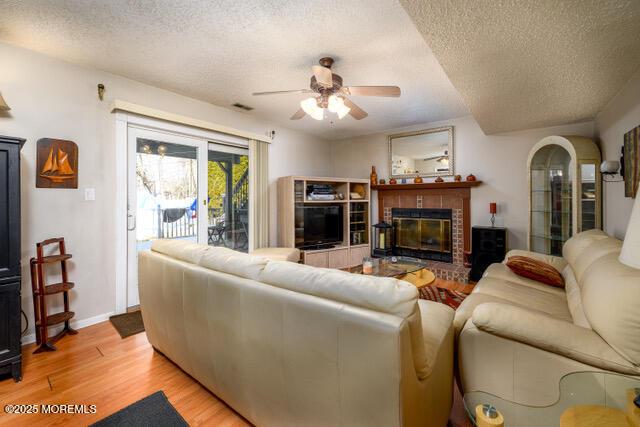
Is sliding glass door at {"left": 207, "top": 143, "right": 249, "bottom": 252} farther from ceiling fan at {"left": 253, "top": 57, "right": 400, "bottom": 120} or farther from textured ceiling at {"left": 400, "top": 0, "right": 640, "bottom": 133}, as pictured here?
textured ceiling at {"left": 400, "top": 0, "right": 640, "bottom": 133}

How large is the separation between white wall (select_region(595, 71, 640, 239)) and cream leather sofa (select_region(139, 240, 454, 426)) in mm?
2271

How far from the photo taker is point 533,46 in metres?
1.66

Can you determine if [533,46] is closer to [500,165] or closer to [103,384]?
[500,165]

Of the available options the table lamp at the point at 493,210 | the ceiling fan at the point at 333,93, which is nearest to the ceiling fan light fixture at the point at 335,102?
the ceiling fan at the point at 333,93

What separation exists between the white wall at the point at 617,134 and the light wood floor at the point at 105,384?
2.28 meters

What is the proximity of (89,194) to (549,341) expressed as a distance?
3571mm

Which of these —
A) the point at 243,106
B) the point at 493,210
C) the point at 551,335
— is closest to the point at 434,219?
the point at 493,210

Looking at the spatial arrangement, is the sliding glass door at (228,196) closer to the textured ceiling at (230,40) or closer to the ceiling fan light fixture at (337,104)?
the textured ceiling at (230,40)

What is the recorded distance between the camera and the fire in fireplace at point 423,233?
4484mm

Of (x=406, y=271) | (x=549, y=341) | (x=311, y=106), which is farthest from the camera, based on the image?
(x=406, y=271)

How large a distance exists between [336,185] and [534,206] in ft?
9.46

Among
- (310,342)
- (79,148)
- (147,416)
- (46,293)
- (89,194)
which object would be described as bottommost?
(147,416)

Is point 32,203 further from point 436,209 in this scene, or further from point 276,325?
point 436,209

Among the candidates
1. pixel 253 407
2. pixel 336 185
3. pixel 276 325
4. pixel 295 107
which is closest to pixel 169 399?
pixel 253 407
